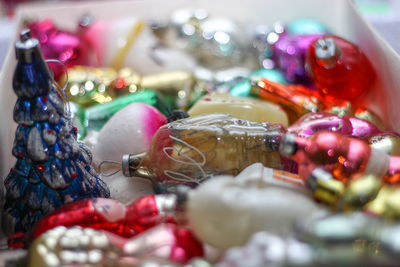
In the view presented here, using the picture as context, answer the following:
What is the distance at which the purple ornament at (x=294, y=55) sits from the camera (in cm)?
98

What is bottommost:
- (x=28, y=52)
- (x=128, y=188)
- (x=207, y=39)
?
(x=128, y=188)

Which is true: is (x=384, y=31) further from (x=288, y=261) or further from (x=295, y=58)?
(x=288, y=261)

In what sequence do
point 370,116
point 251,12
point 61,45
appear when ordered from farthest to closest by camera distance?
point 251,12, point 61,45, point 370,116

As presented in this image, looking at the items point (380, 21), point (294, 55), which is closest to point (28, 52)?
point (294, 55)

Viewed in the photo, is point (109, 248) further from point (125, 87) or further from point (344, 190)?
point (125, 87)

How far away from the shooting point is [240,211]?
0.47 m

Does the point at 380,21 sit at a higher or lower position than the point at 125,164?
higher

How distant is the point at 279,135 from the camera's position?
2.14ft

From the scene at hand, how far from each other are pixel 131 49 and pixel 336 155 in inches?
23.5

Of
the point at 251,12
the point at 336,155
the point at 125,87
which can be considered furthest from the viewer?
the point at 251,12

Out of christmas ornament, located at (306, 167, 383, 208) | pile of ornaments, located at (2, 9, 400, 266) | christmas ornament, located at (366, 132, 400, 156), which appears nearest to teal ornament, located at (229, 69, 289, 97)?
pile of ornaments, located at (2, 9, 400, 266)

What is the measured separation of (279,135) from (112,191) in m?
0.26

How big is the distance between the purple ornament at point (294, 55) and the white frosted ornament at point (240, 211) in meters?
0.54

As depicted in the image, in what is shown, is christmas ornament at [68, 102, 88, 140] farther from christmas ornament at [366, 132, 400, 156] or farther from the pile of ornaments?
christmas ornament at [366, 132, 400, 156]
